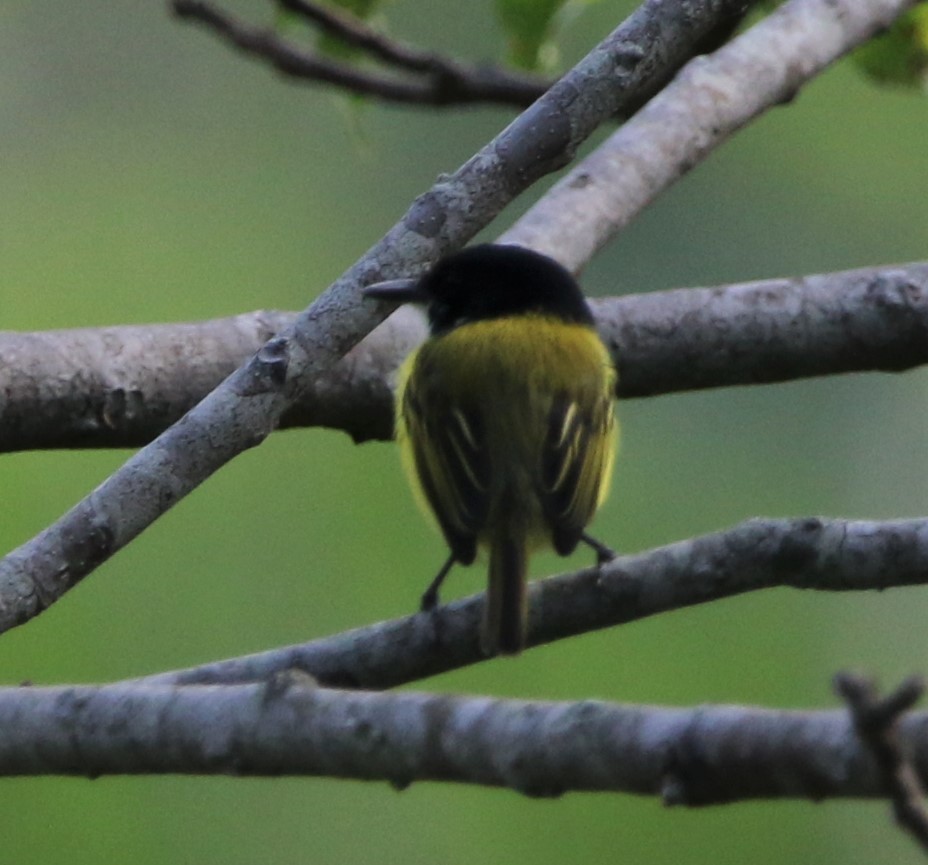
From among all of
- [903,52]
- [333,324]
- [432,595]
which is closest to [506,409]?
[432,595]

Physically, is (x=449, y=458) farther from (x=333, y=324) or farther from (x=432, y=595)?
(x=333, y=324)

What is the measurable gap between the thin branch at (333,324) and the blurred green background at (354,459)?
21.4ft

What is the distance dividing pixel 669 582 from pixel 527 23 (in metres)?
2.48

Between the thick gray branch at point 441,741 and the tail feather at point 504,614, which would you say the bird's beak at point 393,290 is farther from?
the thick gray branch at point 441,741

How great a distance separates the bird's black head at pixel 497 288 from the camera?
4.65m

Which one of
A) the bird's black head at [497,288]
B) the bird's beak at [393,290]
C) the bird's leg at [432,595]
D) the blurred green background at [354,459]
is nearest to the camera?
the bird's beak at [393,290]

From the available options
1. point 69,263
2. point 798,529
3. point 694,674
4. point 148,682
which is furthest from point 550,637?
point 69,263

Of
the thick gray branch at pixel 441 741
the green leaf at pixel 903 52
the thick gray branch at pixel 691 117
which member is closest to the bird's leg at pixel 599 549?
the thick gray branch at pixel 691 117

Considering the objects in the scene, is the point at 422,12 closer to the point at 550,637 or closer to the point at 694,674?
the point at 694,674

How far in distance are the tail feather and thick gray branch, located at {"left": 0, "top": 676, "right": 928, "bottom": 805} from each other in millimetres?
894

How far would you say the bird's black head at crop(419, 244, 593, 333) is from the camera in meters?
4.65

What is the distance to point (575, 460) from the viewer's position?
14.2 ft

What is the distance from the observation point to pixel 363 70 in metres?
5.52

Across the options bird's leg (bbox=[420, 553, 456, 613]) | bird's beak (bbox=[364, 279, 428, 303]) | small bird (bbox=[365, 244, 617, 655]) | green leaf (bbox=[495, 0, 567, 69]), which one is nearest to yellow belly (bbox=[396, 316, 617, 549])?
small bird (bbox=[365, 244, 617, 655])
